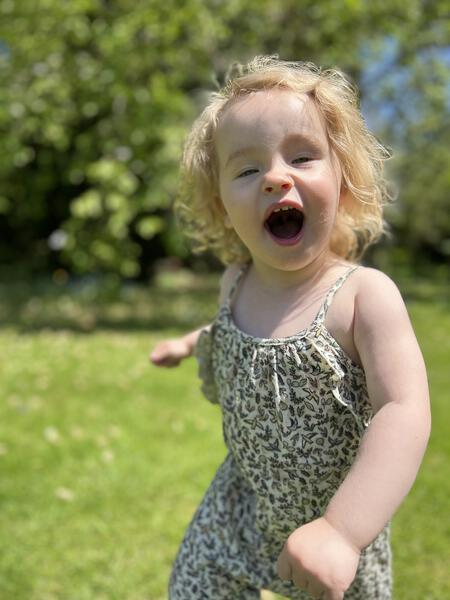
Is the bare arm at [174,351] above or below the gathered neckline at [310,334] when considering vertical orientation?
below

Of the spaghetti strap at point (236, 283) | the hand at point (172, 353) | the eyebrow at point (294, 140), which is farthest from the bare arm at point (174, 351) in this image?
the eyebrow at point (294, 140)

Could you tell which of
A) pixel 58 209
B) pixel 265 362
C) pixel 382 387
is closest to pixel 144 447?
pixel 265 362

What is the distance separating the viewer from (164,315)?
8.76 meters

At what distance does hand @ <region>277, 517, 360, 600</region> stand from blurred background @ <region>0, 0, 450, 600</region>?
1.44m

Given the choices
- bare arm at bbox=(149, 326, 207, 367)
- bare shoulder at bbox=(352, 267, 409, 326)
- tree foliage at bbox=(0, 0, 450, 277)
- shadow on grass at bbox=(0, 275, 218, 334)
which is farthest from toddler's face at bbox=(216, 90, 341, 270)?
shadow on grass at bbox=(0, 275, 218, 334)

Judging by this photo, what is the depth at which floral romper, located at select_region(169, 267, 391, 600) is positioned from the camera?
1.66 meters

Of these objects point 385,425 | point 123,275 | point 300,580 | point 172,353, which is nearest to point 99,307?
point 123,275

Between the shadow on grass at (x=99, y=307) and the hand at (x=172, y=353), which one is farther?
the shadow on grass at (x=99, y=307)

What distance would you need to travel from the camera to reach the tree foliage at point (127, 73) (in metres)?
7.41

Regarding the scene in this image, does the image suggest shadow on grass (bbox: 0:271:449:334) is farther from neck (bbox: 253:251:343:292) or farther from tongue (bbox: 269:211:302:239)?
tongue (bbox: 269:211:302:239)

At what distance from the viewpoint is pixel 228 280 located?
6.81 ft

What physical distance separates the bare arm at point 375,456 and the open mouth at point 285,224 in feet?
0.65

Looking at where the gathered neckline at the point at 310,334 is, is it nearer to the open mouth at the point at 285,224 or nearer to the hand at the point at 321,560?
the open mouth at the point at 285,224

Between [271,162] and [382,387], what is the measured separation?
55 centimetres
